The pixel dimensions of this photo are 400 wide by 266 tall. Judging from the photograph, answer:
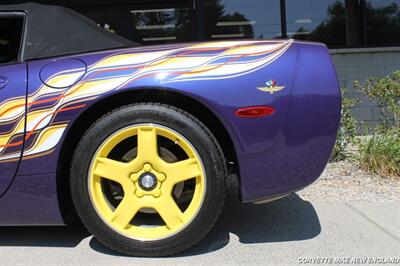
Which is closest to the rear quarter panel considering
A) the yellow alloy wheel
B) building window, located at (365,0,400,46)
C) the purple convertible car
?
the purple convertible car

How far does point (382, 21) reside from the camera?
8.77 meters

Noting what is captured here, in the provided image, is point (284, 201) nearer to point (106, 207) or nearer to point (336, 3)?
point (106, 207)

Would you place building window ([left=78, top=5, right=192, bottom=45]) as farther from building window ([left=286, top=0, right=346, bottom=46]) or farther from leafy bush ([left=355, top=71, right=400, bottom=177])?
leafy bush ([left=355, top=71, right=400, bottom=177])

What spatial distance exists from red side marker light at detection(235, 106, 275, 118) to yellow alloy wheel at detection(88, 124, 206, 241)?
0.37 meters

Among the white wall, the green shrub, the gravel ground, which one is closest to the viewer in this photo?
the gravel ground

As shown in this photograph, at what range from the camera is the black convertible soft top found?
3.42 metres

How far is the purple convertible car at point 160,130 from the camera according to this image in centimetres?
314

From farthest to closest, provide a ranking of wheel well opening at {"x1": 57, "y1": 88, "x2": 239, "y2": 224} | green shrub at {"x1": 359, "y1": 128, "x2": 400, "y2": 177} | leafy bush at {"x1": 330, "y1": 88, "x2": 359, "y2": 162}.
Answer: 1. leafy bush at {"x1": 330, "y1": 88, "x2": 359, "y2": 162}
2. green shrub at {"x1": 359, "y1": 128, "x2": 400, "y2": 177}
3. wheel well opening at {"x1": 57, "y1": 88, "x2": 239, "y2": 224}

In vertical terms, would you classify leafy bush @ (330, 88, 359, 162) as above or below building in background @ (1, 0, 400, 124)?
below

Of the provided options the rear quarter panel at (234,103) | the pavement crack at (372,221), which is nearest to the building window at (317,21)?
the pavement crack at (372,221)

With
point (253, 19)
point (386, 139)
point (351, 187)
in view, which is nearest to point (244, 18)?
point (253, 19)

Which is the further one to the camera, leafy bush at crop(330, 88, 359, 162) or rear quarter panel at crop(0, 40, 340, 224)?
leafy bush at crop(330, 88, 359, 162)

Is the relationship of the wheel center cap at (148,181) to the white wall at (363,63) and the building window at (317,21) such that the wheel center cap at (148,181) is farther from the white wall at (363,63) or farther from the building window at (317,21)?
the building window at (317,21)

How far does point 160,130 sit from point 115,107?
350 millimetres
